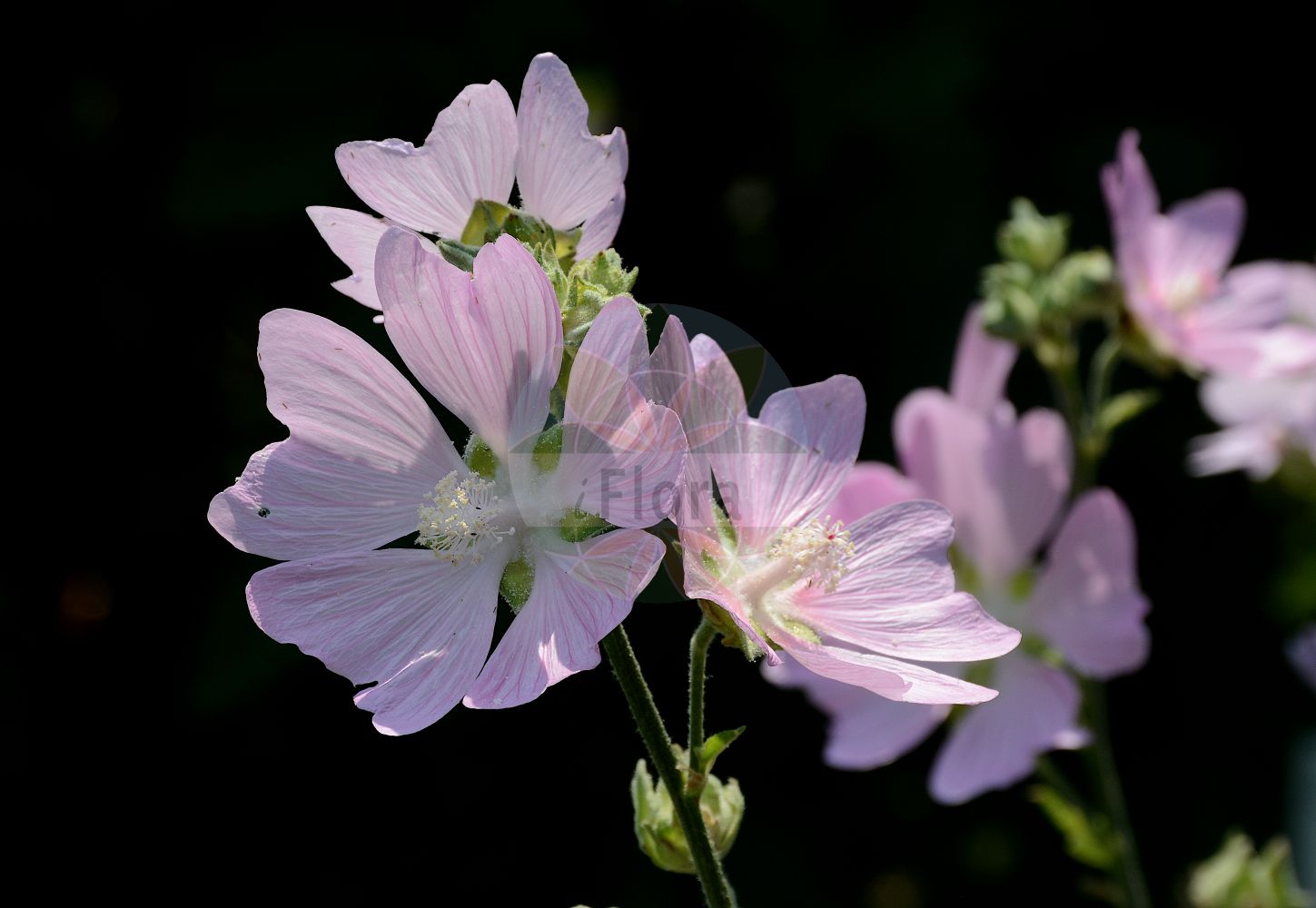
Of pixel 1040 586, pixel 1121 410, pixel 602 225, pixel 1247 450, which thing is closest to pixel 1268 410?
pixel 1247 450

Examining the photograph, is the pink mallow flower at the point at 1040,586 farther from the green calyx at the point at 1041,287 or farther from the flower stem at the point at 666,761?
the flower stem at the point at 666,761

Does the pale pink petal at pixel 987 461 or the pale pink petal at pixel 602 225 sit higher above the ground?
the pale pink petal at pixel 602 225

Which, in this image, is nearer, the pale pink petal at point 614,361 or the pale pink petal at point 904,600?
the pale pink petal at point 614,361

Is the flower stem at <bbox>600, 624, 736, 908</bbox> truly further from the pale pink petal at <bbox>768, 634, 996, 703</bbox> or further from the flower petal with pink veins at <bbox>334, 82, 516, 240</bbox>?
the flower petal with pink veins at <bbox>334, 82, 516, 240</bbox>

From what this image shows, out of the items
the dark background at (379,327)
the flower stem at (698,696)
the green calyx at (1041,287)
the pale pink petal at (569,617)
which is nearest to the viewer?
the pale pink petal at (569,617)

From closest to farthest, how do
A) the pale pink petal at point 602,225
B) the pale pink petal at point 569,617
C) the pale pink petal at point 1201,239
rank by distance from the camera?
the pale pink petal at point 569,617
the pale pink petal at point 602,225
the pale pink petal at point 1201,239

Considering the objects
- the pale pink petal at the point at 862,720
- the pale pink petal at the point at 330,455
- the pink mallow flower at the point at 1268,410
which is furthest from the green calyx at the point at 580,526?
the pink mallow flower at the point at 1268,410

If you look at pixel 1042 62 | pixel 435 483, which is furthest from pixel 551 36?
pixel 435 483
